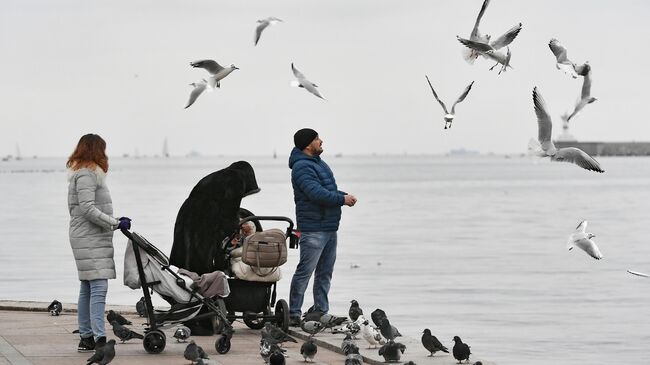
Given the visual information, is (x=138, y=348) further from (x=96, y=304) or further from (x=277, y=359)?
(x=277, y=359)

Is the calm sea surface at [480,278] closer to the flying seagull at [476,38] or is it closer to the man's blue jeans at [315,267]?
the man's blue jeans at [315,267]

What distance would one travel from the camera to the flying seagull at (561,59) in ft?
34.4

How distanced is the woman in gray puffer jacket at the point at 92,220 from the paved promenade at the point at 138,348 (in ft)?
1.08

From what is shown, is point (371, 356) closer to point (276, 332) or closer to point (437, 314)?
point (276, 332)

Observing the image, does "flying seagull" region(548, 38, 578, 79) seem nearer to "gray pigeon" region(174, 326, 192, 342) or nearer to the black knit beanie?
the black knit beanie

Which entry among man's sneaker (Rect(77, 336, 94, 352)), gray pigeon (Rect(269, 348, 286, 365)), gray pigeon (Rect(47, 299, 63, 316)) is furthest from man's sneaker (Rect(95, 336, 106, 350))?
gray pigeon (Rect(47, 299, 63, 316))

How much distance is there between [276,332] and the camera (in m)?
10.8

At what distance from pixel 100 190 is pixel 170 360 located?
1.44 meters

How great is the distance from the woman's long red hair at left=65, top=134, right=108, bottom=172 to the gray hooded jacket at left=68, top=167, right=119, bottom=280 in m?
0.05

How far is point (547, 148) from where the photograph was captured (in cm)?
1010

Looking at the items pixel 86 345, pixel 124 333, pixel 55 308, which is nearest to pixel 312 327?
pixel 124 333

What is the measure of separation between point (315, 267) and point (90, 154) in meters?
2.87

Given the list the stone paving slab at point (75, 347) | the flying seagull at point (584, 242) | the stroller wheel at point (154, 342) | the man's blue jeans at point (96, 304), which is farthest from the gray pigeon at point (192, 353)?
the flying seagull at point (584, 242)

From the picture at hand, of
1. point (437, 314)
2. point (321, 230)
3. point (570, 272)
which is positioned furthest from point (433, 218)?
point (321, 230)
